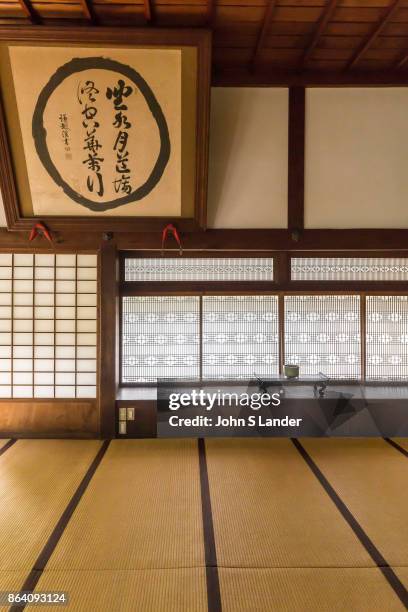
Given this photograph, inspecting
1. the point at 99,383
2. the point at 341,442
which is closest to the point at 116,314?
the point at 99,383

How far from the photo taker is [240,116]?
4867 mm

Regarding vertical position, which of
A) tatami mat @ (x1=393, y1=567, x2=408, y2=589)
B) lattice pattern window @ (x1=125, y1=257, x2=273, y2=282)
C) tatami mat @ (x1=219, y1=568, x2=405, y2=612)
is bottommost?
tatami mat @ (x1=219, y1=568, x2=405, y2=612)

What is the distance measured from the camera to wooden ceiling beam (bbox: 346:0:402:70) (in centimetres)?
375

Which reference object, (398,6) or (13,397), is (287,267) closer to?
(398,6)

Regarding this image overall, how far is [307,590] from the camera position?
7.66ft

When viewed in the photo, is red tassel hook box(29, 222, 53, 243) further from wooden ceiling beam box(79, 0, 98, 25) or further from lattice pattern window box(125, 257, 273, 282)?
wooden ceiling beam box(79, 0, 98, 25)

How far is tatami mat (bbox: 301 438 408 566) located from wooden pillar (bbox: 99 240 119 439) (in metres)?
2.05

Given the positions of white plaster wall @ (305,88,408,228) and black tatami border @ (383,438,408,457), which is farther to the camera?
white plaster wall @ (305,88,408,228)

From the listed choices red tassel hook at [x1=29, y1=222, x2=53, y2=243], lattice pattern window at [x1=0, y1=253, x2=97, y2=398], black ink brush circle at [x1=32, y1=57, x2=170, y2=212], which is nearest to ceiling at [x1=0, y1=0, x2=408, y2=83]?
black ink brush circle at [x1=32, y1=57, x2=170, y2=212]

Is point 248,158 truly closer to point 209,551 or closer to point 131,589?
point 209,551

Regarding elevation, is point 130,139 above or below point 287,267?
above

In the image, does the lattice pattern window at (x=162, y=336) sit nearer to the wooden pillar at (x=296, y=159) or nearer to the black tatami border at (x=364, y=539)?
the wooden pillar at (x=296, y=159)

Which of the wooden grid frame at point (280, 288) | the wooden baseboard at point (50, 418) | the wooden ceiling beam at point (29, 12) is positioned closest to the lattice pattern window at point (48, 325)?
the wooden baseboard at point (50, 418)

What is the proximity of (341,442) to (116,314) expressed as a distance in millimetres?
2706
